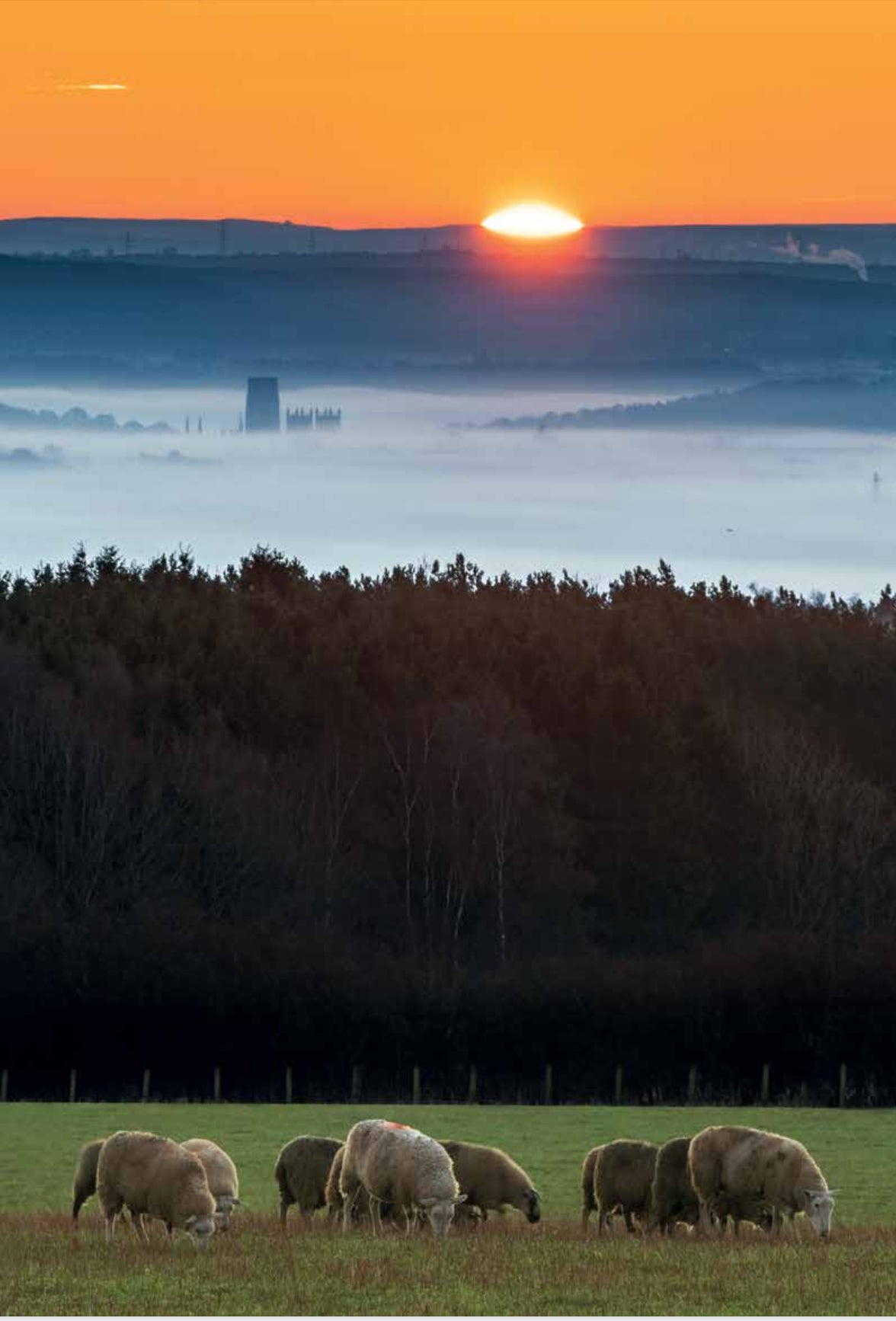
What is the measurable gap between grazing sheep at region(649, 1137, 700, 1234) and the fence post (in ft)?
105

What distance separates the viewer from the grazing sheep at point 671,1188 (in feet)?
87.4

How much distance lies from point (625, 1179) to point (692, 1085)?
32.3 m

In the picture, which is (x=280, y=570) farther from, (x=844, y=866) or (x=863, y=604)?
(x=844, y=866)

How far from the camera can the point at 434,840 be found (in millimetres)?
85000

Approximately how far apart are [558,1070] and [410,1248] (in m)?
40.0

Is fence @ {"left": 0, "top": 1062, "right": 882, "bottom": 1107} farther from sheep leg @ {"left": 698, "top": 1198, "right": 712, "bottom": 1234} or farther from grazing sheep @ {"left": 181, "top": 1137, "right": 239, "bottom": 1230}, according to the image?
sheep leg @ {"left": 698, "top": 1198, "right": 712, "bottom": 1234}

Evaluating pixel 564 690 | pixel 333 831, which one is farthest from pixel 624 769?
pixel 333 831

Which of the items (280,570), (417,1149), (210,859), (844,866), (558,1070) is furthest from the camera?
(280,570)

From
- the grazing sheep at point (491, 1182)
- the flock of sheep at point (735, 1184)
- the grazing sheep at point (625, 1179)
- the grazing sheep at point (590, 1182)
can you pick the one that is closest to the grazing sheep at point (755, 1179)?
the flock of sheep at point (735, 1184)

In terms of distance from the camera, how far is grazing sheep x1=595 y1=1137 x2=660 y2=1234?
27.7 metres

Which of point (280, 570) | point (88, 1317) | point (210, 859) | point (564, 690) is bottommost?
point (88, 1317)

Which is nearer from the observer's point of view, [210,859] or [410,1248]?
[410,1248]

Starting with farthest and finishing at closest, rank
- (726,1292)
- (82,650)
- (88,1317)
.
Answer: (82,650) < (726,1292) < (88,1317)

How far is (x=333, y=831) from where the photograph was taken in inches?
3339
